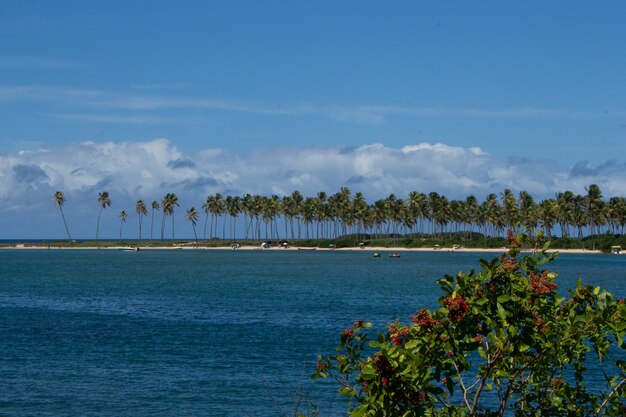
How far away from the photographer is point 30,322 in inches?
2365

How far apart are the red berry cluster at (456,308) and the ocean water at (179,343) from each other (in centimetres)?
509

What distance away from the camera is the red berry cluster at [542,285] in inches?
366

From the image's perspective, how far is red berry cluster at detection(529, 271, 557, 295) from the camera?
9.30 meters

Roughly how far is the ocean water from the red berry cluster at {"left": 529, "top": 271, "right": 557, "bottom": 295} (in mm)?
5378

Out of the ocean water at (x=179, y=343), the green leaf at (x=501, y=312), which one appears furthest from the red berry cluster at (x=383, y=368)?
the ocean water at (x=179, y=343)

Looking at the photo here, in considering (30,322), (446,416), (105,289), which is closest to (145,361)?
(30,322)

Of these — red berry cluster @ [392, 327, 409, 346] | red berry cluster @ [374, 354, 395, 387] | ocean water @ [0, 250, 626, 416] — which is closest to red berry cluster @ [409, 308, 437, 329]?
red berry cluster @ [392, 327, 409, 346]

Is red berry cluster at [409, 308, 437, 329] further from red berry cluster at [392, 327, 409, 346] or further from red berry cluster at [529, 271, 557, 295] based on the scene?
red berry cluster at [529, 271, 557, 295]

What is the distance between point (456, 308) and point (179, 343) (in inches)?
1631

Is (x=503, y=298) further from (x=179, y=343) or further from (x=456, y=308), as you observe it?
(x=179, y=343)

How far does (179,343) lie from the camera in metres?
48.3

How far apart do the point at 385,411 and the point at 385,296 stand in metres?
77.1

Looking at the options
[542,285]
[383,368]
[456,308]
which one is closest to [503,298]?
[542,285]

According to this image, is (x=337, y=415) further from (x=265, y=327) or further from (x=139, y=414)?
(x=265, y=327)
